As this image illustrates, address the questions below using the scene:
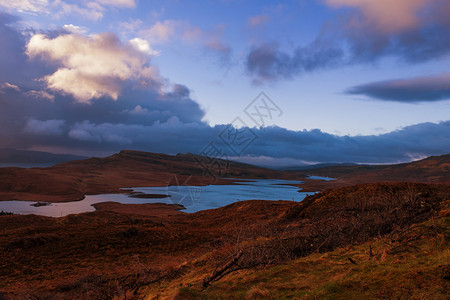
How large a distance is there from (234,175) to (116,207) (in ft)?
379

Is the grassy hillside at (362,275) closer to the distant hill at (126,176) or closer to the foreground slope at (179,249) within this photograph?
the foreground slope at (179,249)

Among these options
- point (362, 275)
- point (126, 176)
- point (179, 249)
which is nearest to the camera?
point (362, 275)

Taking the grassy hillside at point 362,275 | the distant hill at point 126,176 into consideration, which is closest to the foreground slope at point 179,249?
the grassy hillside at point 362,275

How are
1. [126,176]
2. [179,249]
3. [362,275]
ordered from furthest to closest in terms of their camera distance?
[126,176], [179,249], [362,275]

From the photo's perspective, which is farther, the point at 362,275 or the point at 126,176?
the point at 126,176

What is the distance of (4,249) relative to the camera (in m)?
15.3

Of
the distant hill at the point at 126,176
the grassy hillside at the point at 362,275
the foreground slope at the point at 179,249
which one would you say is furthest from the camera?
the distant hill at the point at 126,176

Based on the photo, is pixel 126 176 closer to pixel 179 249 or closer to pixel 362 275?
pixel 179 249

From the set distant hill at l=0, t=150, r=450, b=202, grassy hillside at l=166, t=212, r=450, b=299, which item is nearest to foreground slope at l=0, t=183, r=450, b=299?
grassy hillside at l=166, t=212, r=450, b=299

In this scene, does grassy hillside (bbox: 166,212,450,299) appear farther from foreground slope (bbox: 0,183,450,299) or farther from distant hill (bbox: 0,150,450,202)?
distant hill (bbox: 0,150,450,202)

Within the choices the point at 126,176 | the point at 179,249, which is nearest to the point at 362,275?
the point at 179,249

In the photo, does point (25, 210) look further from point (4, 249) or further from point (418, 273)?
point (418, 273)

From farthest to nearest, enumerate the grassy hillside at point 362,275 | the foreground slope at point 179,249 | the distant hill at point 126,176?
the distant hill at point 126,176
the foreground slope at point 179,249
the grassy hillside at point 362,275

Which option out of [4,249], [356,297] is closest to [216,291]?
[356,297]
